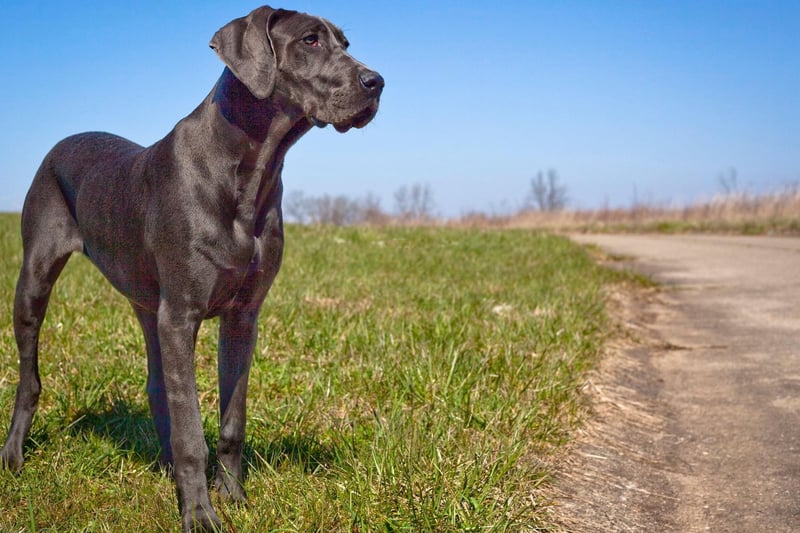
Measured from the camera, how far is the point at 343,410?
3.90 metres

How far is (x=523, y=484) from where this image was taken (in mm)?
3020

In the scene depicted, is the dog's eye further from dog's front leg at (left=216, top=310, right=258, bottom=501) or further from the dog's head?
dog's front leg at (left=216, top=310, right=258, bottom=501)

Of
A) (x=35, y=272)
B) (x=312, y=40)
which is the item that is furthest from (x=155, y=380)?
(x=312, y=40)

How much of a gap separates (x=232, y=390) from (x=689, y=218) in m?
24.8

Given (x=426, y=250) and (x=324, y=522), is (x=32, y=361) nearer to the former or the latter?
(x=324, y=522)

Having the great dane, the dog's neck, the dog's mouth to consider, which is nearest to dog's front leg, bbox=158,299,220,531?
the great dane

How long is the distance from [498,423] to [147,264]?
1703mm

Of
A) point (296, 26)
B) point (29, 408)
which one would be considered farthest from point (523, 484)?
point (29, 408)

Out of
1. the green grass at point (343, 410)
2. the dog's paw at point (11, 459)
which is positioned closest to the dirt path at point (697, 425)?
the green grass at point (343, 410)

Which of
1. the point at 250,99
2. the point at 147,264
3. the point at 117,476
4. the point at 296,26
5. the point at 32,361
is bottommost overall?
the point at 117,476

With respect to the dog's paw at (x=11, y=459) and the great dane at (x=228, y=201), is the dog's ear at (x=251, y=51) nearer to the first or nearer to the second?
the great dane at (x=228, y=201)

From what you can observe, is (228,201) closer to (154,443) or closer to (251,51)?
(251,51)

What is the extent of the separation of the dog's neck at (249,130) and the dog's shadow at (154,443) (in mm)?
992

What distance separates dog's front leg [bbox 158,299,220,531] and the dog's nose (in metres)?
0.97
